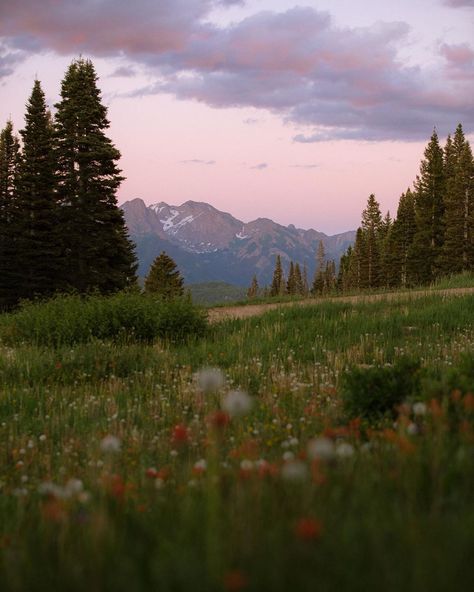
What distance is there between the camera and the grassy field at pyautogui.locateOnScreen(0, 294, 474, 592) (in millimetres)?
1852

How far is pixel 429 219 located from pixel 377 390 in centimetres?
5881

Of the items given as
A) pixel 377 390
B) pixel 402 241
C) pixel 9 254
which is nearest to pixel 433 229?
pixel 402 241

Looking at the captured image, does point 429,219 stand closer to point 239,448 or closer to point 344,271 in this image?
point 344,271

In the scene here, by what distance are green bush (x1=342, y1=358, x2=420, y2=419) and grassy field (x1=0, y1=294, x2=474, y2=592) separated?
0.02m

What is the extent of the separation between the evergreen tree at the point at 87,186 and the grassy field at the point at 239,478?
25.8 metres

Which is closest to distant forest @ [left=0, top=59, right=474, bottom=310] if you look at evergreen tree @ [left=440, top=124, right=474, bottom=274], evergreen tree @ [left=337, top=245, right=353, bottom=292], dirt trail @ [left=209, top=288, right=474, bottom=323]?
dirt trail @ [left=209, top=288, right=474, bottom=323]

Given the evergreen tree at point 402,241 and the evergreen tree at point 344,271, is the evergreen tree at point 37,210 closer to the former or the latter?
the evergreen tree at point 402,241

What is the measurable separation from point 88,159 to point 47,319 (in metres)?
25.0

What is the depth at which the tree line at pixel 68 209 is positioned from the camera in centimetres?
3481

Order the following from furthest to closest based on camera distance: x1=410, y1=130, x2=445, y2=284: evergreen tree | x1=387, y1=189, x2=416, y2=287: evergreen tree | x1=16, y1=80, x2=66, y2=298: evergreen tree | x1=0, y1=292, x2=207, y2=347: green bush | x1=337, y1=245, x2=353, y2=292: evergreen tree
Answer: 1. x1=337, y1=245, x2=353, y2=292: evergreen tree
2. x1=387, y1=189, x2=416, y2=287: evergreen tree
3. x1=410, y1=130, x2=445, y2=284: evergreen tree
4. x1=16, y1=80, x2=66, y2=298: evergreen tree
5. x1=0, y1=292, x2=207, y2=347: green bush

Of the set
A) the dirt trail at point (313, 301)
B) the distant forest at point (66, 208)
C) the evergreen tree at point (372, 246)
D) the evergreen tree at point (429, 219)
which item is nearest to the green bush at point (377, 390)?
the dirt trail at point (313, 301)

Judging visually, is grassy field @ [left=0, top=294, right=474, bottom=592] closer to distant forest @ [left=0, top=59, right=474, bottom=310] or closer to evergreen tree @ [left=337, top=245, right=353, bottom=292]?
distant forest @ [left=0, top=59, right=474, bottom=310]

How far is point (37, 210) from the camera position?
36.4m

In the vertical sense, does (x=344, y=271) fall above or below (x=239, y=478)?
above
